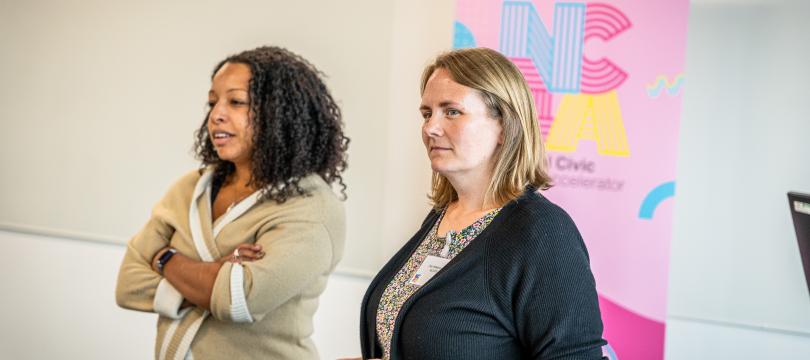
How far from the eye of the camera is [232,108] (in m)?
2.41

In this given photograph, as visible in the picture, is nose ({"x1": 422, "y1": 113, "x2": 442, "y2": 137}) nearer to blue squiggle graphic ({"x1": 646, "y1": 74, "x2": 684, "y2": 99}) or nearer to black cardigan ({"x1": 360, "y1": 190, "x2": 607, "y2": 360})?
black cardigan ({"x1": 360, "y1": 190, "x2": 607, "y2": 360})

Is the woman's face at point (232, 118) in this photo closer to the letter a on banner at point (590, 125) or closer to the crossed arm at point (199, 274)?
the crossed arm at point (199, 274)

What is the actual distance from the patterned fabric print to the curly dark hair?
67cm

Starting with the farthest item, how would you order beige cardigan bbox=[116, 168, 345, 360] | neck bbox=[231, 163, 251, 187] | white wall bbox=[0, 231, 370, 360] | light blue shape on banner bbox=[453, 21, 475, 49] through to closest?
white wall bbox=[0, 231, 370, 360], light blue shape on banner bbox=[453, 21, 475, 49], neck bbox=[231, 163, 251, 187], beige cardigan bbox=[116, 168, 345, 360]

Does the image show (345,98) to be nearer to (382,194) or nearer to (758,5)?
(382,194)

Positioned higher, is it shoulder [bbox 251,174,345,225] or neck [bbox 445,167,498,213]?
neck [bbox 445,167,498,213]

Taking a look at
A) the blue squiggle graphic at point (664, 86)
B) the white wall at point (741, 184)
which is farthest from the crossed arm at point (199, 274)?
the white wall at point (741, 184)

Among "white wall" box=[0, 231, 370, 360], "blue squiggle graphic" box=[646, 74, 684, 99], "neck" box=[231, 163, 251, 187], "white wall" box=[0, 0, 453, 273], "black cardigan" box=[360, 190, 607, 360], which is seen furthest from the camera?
"white wall" box=[0, 231, 370, 360]

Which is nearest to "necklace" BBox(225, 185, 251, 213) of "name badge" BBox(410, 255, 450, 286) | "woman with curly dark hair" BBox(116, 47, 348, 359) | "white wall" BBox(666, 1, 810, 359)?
"woman with curly dark hair" BBox(116, 47, 348, 359)

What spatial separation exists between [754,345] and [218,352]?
207cm

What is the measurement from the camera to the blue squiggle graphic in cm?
278

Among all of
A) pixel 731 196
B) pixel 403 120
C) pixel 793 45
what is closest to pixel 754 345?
pixel 731 196

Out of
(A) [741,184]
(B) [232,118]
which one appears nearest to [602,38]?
(A) [741,184]

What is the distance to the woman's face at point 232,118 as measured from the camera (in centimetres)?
240
